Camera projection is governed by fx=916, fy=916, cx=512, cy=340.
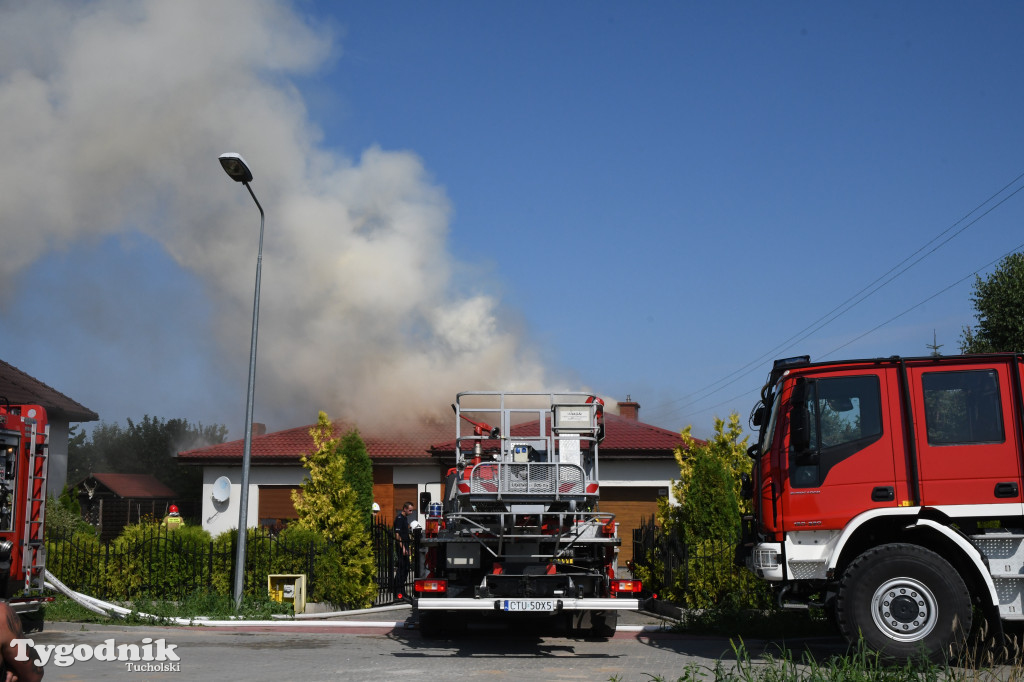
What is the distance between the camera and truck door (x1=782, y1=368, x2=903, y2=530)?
873cm

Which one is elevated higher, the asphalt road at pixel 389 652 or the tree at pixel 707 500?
the tree at pixel 707 500

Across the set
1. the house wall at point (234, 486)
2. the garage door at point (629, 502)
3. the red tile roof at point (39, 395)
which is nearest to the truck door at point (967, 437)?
the garage door at point (629, 502)

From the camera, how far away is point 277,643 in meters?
11.1

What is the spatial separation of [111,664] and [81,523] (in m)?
12.8

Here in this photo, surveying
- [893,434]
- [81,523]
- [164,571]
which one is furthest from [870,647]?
[81,523]

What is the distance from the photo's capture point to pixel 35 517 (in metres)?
11.1

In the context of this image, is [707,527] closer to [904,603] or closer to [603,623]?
[603,623]

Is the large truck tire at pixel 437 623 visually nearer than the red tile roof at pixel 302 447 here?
Yes

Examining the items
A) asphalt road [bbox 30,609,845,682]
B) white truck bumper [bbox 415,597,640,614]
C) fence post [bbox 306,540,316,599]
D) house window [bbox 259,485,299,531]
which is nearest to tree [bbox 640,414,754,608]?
asphalt road [bbox 30,609,845,682]

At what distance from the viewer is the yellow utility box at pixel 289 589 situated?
47.2 feet

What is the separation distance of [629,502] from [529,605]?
15.1 meters

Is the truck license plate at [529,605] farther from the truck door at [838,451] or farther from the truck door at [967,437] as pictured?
the truck door at [967,437]

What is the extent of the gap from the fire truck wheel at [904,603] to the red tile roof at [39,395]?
25918 millimetres

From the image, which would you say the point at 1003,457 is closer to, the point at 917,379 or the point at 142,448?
the point at 917,379
